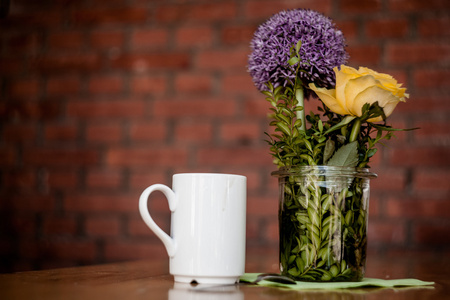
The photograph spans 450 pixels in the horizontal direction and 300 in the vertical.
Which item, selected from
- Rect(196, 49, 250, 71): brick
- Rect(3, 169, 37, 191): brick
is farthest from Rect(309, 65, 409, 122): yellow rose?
Rect(3, 169, 37, 191): brick

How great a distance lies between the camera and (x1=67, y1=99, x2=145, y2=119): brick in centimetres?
173

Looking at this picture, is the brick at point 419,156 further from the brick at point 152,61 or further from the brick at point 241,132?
the brick at point 152,61

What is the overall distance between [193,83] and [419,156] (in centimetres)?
72

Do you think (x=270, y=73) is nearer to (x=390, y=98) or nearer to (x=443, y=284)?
(x=390, y=98)

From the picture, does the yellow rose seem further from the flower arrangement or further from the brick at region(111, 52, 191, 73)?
the brick at region(111, 52, 191, 73)

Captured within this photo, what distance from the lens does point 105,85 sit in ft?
5.76

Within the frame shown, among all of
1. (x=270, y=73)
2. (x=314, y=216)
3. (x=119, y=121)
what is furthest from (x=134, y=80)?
(x=314, y=216)

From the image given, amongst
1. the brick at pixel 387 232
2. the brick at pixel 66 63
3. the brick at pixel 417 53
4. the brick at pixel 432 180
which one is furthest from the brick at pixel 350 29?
the brick at pixel 66 63

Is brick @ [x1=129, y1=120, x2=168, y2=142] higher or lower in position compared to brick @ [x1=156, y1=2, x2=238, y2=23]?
lower

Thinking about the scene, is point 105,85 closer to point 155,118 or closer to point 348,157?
point 155,118

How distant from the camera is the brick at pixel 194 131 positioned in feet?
5.49

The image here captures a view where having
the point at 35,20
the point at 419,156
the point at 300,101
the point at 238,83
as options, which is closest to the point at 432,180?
the point at 419,156

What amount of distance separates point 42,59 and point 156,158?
0.54 metres

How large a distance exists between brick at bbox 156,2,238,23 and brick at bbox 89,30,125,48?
0.47 feet
